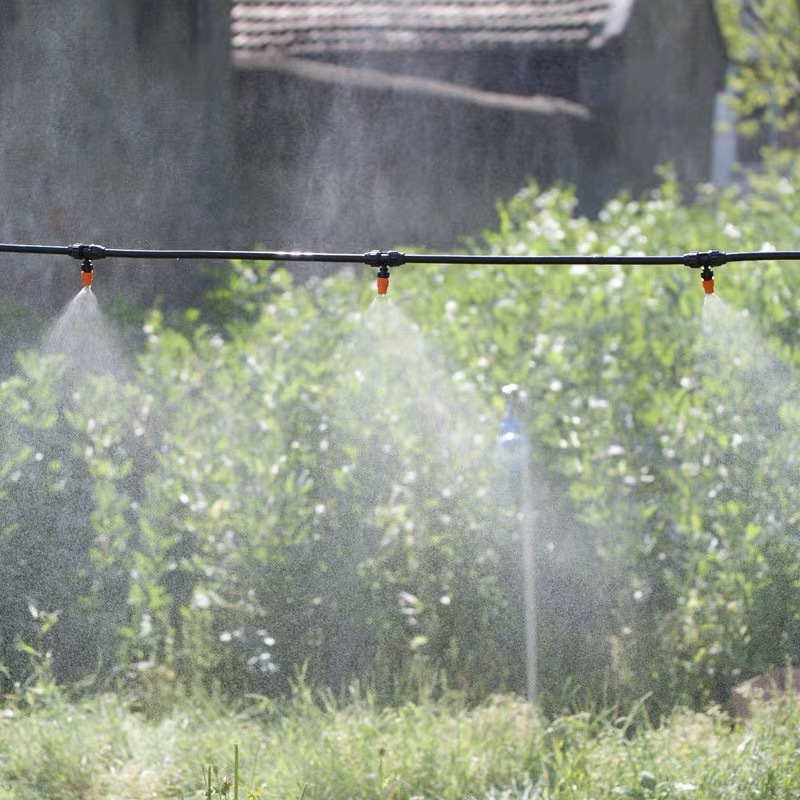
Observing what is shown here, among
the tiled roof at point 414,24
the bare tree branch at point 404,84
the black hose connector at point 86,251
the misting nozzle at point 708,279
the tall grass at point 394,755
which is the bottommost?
the tall grass at point 394,755

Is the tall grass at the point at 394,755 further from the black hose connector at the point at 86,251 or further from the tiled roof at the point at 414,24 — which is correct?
the tiled roof at the point at 414,24

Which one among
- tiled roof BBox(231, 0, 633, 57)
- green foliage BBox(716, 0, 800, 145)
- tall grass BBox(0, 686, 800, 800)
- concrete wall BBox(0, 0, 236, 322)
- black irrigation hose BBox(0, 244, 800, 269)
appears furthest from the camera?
green foliage BBox(716, 0, 800, 145)

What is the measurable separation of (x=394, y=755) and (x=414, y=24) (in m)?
8.93

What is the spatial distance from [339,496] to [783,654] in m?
1.45

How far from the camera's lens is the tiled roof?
32.2 ft

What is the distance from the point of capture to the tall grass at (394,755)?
3215mm

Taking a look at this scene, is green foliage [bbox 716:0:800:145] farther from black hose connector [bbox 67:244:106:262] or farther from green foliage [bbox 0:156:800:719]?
black hose connector [bbox 67:244:106:262]

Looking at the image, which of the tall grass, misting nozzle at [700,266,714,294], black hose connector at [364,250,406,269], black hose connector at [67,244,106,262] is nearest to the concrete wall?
the tall grass

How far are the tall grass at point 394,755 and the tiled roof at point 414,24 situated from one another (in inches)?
242

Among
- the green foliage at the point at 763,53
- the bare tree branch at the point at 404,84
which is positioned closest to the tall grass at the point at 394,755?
the bare tree branch at the point at 404,84

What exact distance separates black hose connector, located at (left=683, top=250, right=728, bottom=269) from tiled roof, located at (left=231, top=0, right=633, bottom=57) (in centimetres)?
645

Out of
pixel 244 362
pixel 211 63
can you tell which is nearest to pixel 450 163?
pixel 211 63

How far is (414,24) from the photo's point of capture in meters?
11.2

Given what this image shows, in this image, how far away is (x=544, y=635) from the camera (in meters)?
4.05
